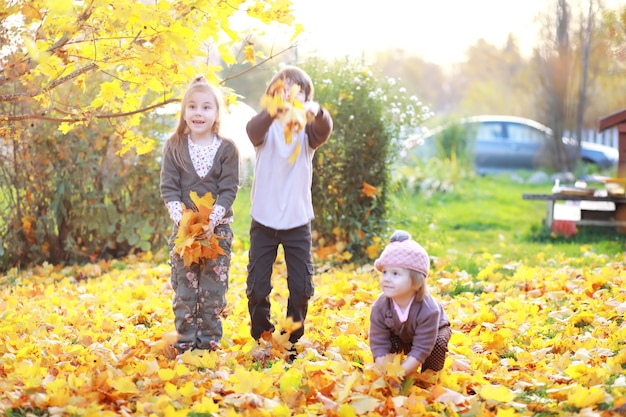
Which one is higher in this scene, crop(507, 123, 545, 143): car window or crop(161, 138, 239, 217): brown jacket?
crop(507, 123, 545, 143): car window

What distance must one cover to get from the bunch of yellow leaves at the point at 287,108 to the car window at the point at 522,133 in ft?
55.6

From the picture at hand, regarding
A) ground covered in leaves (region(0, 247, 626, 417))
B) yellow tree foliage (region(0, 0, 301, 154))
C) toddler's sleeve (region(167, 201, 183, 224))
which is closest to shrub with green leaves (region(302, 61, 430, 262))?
ground covered in leaves (region(0, 247, 626, 417))

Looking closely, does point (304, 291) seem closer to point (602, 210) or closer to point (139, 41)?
point (139, 41)

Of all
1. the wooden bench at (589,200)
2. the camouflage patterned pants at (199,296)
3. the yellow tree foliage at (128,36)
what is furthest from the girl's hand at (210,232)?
the wooden bench at (589,200)

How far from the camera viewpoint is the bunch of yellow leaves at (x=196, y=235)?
Answer: 12.2ft

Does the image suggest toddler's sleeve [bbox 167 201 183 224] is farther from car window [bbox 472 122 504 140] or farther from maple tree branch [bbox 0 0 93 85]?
car window [bbox 472 122 504 140]

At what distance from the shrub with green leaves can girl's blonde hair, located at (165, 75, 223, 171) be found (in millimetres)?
3053

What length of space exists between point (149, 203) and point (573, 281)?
3.87m

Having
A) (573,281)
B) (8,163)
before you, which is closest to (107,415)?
(573,281)

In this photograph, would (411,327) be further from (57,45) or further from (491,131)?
(491,131)

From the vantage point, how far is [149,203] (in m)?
7.51

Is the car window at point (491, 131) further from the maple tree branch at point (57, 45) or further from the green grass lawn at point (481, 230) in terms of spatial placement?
the maple tree branch at point (57, 45)

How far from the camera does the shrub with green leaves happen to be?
7.10m

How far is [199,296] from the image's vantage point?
4023 millimetres
